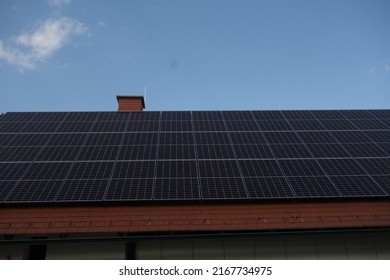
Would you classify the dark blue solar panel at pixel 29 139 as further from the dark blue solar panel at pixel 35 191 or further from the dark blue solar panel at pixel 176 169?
the dark blue solar panel at pixel 176 169

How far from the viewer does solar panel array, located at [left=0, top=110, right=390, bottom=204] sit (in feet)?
39.8

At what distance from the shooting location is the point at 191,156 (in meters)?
14.5

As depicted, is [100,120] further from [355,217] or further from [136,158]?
[355,217]

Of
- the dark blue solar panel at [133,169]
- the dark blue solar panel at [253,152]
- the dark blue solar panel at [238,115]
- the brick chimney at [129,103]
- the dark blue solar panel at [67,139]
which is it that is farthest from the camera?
the brick chimney at [129,103]

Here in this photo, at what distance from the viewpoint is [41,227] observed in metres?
10.8

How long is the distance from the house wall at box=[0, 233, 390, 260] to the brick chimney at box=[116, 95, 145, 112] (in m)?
12.5

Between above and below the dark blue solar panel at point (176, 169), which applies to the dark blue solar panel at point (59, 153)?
above

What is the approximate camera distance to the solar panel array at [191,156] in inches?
477

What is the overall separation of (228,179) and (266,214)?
216cm

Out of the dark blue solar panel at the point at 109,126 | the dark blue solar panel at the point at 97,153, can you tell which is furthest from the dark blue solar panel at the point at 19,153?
the dark blue solar panel at the point at 109,126

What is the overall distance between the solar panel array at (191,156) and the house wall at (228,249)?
163 centimetres

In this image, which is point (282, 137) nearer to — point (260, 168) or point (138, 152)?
point (260, 168)

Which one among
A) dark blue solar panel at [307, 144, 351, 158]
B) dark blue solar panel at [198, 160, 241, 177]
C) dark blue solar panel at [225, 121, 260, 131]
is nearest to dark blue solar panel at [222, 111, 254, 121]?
dark blue solar panel at [225, 121, 260, 131]

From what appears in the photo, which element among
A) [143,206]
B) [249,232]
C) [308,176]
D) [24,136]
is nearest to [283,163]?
[308,176]
